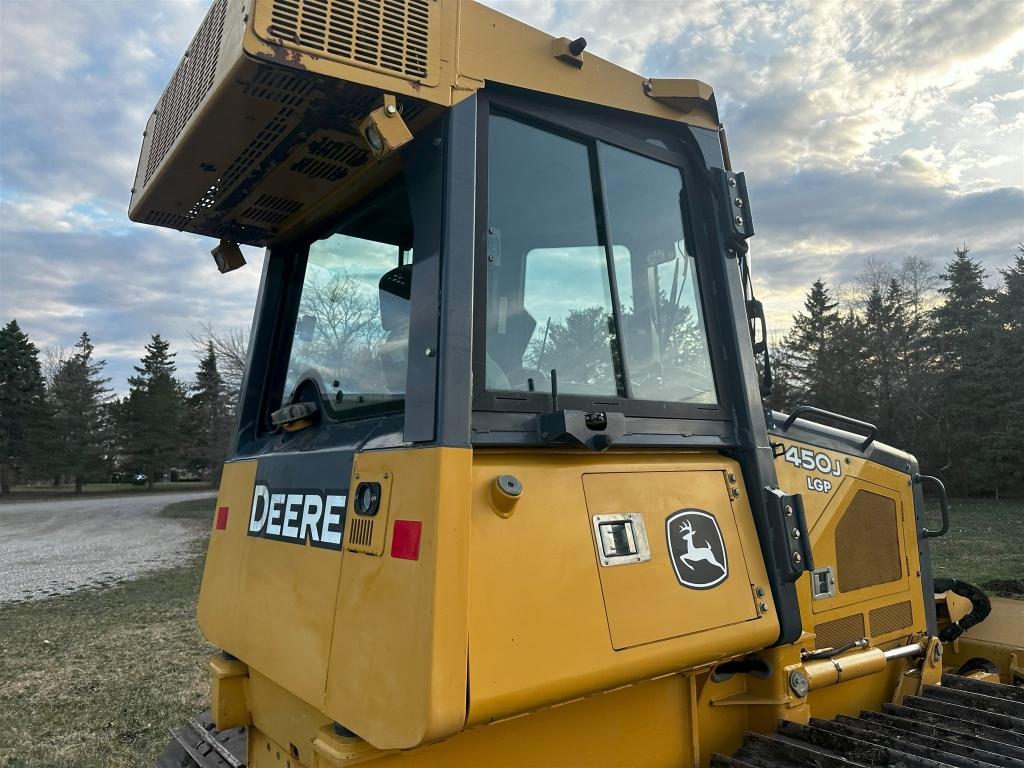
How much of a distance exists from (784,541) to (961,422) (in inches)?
1363

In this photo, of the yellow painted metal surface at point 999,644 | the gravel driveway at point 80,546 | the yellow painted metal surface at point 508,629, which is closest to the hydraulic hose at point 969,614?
the yellow painted metal surface at point 999,644

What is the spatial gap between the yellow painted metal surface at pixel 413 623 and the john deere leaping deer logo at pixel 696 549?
2.46 ft

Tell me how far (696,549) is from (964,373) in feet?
115

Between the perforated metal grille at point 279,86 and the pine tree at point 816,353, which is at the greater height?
the pine tree at point 816,353

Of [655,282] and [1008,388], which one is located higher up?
[1008,388]

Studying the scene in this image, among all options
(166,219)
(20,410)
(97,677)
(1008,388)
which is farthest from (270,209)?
(20,410)

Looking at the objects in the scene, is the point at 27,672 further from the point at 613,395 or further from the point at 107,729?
the point at 613,395

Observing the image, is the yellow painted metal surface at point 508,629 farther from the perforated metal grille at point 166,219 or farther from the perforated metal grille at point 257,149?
the perforated metal grille at point 166,219

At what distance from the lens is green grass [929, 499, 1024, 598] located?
960 cm

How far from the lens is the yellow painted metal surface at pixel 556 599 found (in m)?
1.67

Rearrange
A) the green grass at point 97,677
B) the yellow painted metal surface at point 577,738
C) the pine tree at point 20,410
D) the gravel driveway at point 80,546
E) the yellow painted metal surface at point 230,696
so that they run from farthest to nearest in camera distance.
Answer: the pine tree at point 20,410 < the gravel driveway at point 80,546 < the green grass at point 97,677 < the yellow painted metal surface at point 230,696 < the yellow painted metal surface at point 577,738

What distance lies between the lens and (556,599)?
5.87 ft

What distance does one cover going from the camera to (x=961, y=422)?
31.2 metres

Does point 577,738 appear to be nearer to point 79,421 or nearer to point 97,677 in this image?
point 97,677
